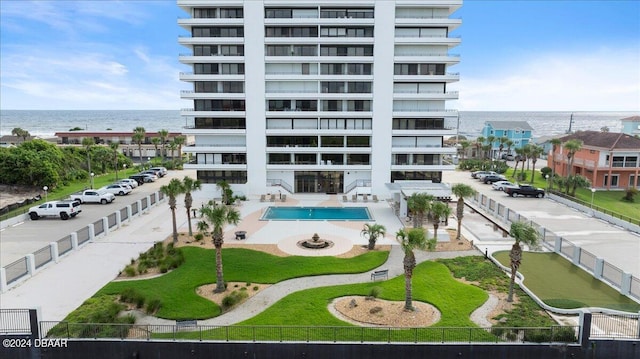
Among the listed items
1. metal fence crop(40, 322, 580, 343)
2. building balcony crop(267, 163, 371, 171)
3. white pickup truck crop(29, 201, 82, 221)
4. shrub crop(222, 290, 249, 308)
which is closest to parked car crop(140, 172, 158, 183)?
building balcony crop(267, 163, 371, 171)

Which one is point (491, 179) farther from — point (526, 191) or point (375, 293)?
point (375, 293)

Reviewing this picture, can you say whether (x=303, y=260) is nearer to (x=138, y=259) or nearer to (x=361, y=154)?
(x=138, y=259)

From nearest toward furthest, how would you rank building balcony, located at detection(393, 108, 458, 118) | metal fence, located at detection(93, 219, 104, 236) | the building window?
metal fence, located at detection(93, 219, 104, 236), building balcony, located at detection(393, 108, 458, 118), the building window

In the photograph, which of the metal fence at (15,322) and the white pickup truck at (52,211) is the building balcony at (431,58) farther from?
the metal fence at (15,322)

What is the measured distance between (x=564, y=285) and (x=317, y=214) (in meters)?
22.8

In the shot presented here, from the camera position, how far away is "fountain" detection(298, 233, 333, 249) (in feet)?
96.6

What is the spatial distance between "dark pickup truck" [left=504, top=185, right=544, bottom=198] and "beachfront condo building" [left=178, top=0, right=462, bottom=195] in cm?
888

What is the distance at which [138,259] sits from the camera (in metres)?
26.7

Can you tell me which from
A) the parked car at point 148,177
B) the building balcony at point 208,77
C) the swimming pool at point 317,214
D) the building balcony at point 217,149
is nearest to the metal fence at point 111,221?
the swimming pool at point 317,214

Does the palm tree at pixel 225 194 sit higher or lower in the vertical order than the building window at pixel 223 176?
lower

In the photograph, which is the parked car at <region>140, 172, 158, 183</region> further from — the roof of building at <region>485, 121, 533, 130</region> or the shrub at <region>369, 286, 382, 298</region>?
the roof of building at <region>485, 121, 533, 130</region>

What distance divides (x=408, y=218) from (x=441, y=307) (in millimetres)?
18775

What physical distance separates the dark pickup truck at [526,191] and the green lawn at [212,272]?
29080mm

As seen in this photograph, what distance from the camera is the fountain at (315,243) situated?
1159 inches
